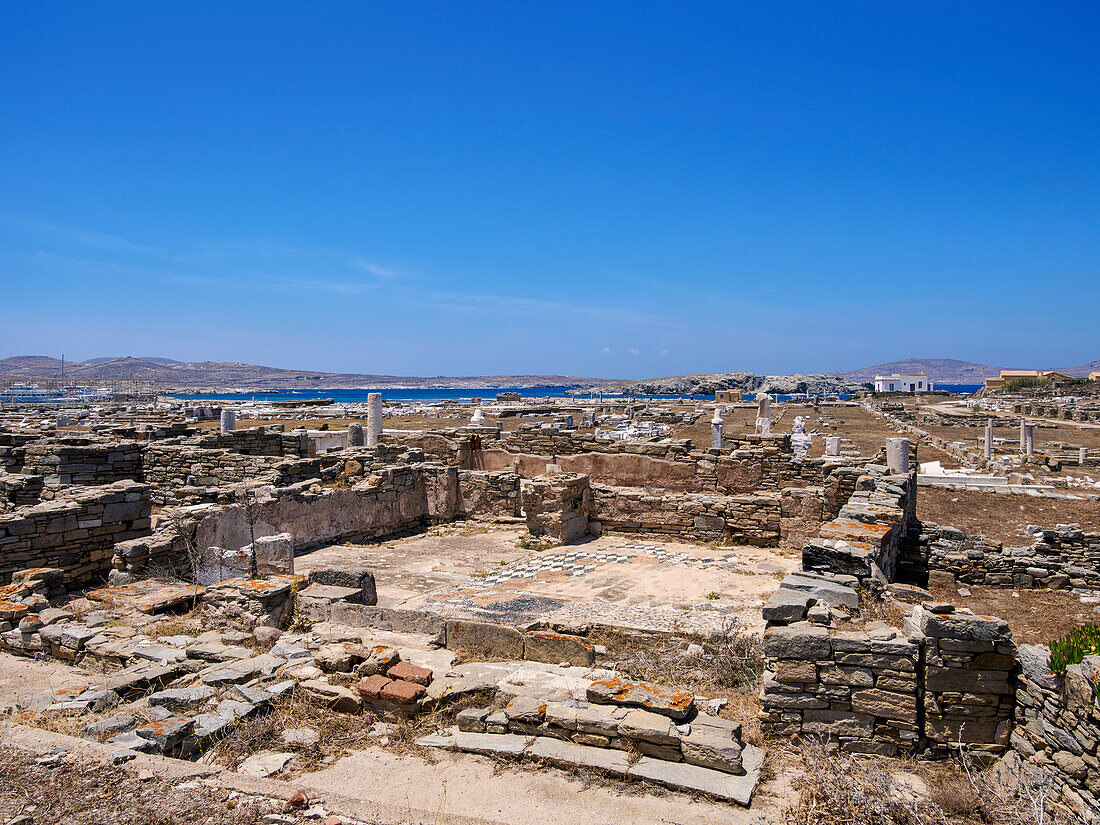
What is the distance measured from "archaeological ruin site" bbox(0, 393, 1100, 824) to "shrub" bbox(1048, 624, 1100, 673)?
0.02 m

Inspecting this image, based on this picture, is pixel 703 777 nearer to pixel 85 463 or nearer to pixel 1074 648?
pixel 1074 648

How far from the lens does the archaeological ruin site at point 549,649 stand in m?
4.10

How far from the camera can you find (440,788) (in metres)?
4.09

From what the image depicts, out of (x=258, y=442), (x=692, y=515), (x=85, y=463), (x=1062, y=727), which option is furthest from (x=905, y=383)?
(x=1062, y=727)

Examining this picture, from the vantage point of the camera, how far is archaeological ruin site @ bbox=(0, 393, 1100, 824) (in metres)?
4.10

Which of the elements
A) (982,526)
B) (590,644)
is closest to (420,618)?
(590,644)

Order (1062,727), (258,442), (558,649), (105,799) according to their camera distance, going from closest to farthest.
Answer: (105,799)
(1062,727)
(558,649)
(258,442)

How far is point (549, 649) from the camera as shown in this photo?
20.0ft

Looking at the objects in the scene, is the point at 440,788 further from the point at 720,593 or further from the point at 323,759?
the point at 720,593

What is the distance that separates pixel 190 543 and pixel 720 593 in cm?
774

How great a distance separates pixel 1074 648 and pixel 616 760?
120 inches

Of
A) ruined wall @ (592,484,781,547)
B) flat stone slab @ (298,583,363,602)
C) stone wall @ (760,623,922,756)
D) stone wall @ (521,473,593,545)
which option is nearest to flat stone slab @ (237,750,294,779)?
flat stone slab @ (298,583,363,602)

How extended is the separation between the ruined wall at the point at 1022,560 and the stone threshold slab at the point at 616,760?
9495 mm

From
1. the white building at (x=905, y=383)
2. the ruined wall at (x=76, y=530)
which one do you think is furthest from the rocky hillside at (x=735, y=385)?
the ruined wall at (x=76, y=530)
